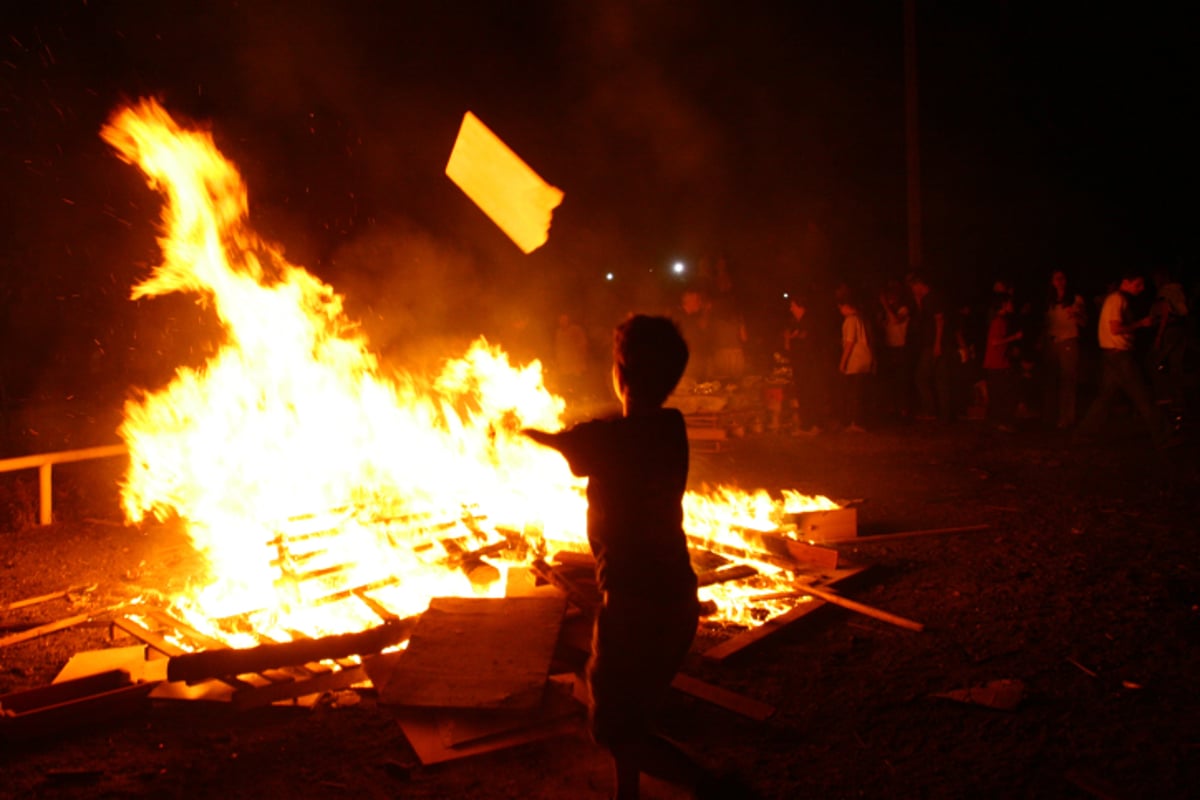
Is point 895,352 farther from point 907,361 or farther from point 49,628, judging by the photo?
point 49,628

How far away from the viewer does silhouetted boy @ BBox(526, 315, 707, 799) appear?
3096 millimetres

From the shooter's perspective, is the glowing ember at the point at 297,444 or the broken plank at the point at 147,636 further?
the glowing ember at the point at 297,444

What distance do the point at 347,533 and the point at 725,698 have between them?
12.2 feet

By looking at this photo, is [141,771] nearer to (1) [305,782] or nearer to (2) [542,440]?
(1) [305,782]

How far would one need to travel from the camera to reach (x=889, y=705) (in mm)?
4238

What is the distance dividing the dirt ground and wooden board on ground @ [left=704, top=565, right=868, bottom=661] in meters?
0.07

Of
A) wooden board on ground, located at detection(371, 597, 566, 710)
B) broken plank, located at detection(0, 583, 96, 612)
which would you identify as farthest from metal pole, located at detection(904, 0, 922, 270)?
broken plank, located at detection(0, 583, 96, 612)

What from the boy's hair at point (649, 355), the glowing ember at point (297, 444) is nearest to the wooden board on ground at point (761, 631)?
the glowing ember at point (297, 444)

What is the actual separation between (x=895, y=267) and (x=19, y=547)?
1723cm

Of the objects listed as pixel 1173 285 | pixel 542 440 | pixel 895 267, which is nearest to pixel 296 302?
pixel 542 440

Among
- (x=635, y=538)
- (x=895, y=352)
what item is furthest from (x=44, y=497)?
(x=895, y=352)

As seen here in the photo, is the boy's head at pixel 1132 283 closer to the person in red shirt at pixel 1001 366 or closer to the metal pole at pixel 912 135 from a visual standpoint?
the person in red shirt at pixel 1001 366

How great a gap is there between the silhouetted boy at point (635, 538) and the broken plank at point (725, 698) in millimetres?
1081

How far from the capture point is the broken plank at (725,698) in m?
4.10
